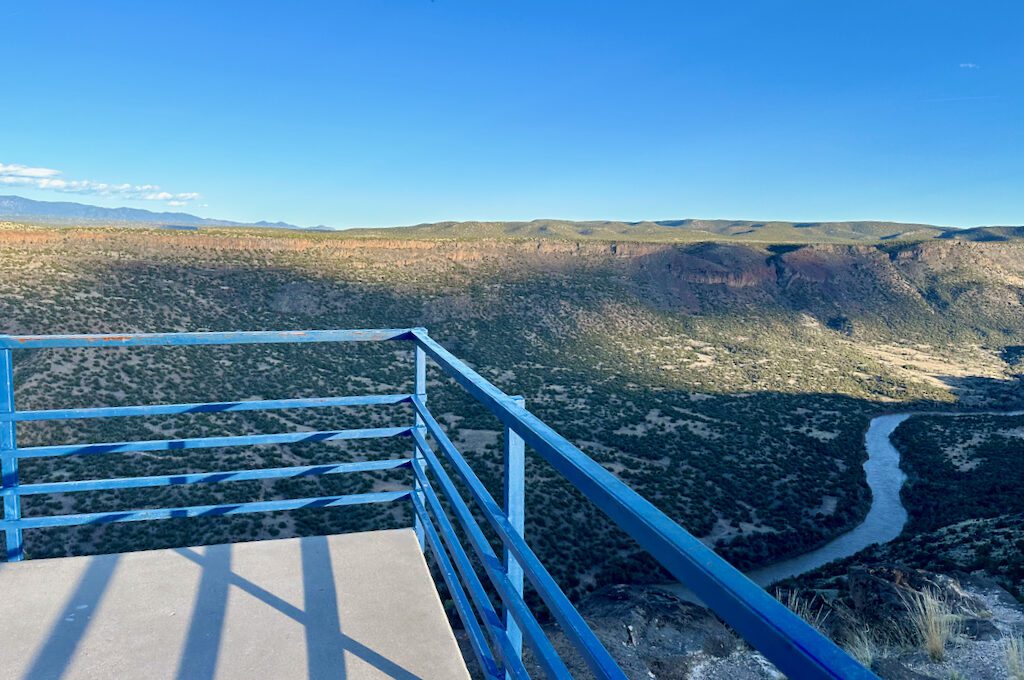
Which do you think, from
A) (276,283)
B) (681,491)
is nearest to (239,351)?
(276,283)

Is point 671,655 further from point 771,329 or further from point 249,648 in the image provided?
point 771,329

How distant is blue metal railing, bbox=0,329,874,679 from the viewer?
0.83m

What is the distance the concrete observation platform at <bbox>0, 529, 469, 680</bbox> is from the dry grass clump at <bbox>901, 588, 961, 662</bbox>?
408 cm

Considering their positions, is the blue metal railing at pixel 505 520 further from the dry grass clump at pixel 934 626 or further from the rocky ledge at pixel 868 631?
the dry grass clump at pixel 934 626

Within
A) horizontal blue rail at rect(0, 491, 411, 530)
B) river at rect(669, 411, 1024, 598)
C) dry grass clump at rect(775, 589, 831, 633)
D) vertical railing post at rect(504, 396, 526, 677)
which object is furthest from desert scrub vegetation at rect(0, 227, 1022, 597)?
vertical railing post at rect(504, 396, 526, 677)

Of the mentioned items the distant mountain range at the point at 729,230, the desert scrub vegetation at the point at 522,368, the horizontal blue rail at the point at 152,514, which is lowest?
the desert scrub vegetation at the point at 522,368

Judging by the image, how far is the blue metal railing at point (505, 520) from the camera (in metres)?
0.83

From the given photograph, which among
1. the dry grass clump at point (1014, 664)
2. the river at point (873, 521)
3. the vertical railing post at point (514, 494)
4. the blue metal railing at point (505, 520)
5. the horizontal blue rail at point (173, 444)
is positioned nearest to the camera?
the blue metal railing at point (505, 520)

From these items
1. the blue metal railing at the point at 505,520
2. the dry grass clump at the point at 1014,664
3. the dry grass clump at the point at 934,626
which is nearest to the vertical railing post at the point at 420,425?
the blue metal railing at the point at 505,520

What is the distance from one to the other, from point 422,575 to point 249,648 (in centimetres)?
85

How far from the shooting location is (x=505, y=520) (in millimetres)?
1858

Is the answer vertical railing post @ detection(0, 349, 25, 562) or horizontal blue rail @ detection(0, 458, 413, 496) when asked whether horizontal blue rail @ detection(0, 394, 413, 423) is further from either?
horizontal blue rail @ detection(0, 458, 413, 496)

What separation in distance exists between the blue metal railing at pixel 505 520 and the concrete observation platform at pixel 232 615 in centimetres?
23

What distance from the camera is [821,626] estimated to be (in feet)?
20.2
